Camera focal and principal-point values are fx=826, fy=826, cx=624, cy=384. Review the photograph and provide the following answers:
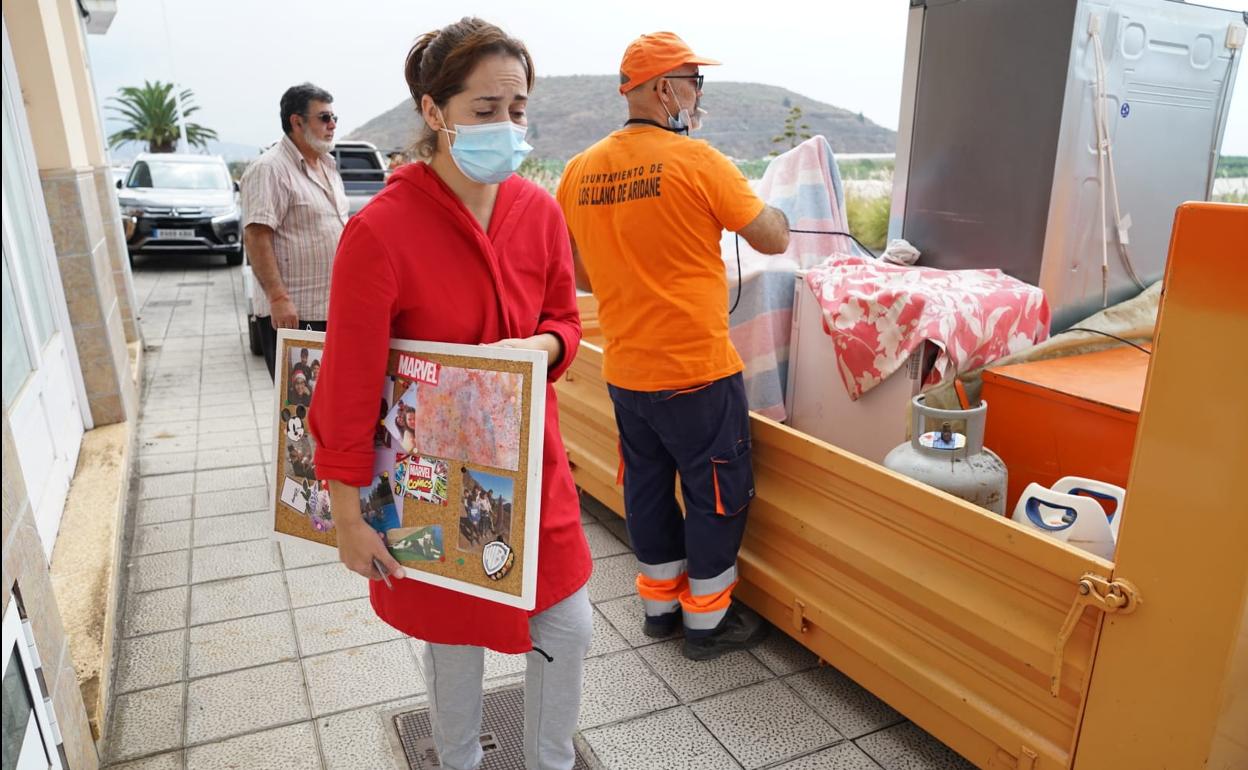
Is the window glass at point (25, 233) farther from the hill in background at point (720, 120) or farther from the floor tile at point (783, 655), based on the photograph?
the floor tile at point (783, 655)

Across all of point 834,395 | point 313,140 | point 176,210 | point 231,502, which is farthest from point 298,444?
point 176,210

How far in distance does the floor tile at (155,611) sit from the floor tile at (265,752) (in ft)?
2.54

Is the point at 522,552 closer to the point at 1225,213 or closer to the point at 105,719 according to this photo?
the point at 1225,213

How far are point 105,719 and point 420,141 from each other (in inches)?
79.0

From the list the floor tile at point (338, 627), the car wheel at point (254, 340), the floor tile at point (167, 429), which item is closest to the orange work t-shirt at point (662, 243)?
the floor tile at point (338, 627)

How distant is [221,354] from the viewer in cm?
712

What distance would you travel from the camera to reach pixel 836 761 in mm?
2266

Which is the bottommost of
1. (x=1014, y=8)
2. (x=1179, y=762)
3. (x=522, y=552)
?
(x=1179, y=762)

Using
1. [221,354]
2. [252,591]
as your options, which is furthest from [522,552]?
[221,354]

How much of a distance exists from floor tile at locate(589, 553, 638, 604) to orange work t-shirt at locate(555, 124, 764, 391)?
38.5 inches

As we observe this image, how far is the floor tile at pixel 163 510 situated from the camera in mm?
3807

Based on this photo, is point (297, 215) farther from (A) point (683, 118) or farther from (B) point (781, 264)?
(B) point (781, 264)

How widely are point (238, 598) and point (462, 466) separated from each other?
7.02ft

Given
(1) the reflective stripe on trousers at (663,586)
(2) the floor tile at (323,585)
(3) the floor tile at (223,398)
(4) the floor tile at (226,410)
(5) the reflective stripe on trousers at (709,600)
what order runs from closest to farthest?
(5) the reflective stripe on trousers at (709,600)
(1) the reflective stripe on trousers at (663,586)
(2) the floor tile at (323,585)
(4) the floor tile at (226,410)
(3) the floor tile at (223,398)
